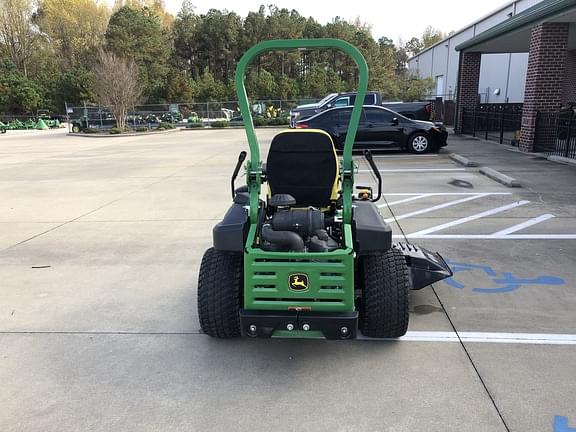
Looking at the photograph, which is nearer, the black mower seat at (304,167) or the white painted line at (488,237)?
the black mower seat at (304,167)

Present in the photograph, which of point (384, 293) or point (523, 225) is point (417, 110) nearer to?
point (523, 225)

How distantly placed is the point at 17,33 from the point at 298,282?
68.5m

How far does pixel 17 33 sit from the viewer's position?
192 ft

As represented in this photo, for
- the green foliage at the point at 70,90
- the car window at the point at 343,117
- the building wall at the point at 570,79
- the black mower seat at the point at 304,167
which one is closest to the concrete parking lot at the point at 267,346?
the black mower seat at the point at 304,167

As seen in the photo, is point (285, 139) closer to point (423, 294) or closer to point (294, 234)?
point (294, 234)

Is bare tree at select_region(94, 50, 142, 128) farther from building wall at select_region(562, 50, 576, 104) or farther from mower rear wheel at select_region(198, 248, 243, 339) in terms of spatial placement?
mower rear wheel at select_region(198, 248, 243, 339)

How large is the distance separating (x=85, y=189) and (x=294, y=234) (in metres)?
8.21

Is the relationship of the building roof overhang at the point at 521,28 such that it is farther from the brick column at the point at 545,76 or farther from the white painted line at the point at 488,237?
the white painted line at the point at 488,237

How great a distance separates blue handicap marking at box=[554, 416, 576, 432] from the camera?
8.31 feet

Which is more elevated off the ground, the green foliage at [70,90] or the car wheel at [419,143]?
the green foliage at [70,90]

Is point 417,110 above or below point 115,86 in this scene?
below

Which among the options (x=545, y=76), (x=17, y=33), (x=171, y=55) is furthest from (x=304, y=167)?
(x=17, y=33)

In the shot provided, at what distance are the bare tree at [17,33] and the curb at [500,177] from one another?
2390 inches

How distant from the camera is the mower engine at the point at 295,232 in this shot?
9.93 feet
